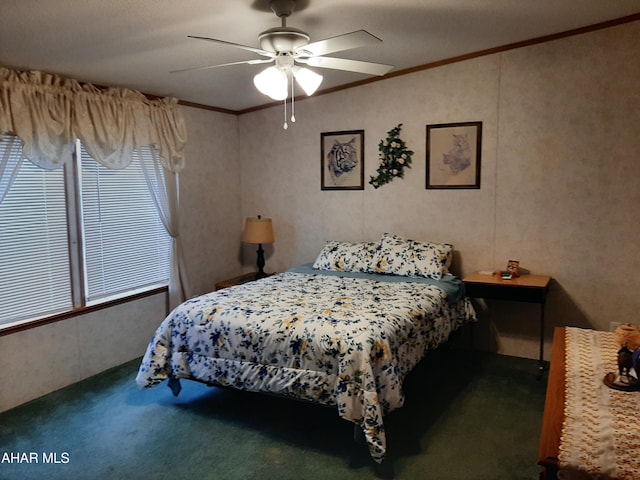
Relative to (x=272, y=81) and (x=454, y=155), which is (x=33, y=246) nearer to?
(x=272, y=81)

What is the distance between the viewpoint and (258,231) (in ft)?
15.4

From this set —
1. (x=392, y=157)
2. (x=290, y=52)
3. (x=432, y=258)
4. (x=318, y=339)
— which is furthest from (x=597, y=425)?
(x=392, y=157)

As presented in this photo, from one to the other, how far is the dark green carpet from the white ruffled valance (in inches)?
66.4

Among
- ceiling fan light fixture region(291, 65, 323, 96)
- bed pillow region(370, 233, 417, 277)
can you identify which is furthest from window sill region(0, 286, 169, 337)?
ceiling fan light fixture region(291, 65, 323, 96)

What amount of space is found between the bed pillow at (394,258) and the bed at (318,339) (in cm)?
17

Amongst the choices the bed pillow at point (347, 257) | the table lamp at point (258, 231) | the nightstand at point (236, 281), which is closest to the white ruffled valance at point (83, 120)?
the table lamp at point (258, 231)

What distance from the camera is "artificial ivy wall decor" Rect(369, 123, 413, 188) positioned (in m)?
4.22

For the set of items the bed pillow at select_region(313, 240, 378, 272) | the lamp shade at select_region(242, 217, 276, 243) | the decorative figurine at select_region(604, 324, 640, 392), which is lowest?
the decorative figurine at select_region(604, 324, 640, 392)

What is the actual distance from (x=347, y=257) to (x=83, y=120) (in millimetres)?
2349

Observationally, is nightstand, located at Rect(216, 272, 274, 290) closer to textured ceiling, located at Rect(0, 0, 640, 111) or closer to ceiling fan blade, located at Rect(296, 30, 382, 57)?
textured ceiling, located at Rect(0, 0, 640, 111)

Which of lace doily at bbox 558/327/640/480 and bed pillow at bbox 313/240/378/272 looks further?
bed pillow at bbox 313/240/378/272

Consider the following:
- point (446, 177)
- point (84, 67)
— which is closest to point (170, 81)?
point (84, 67)

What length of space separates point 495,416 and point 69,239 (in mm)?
3214

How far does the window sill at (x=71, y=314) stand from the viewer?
3.12 meters
